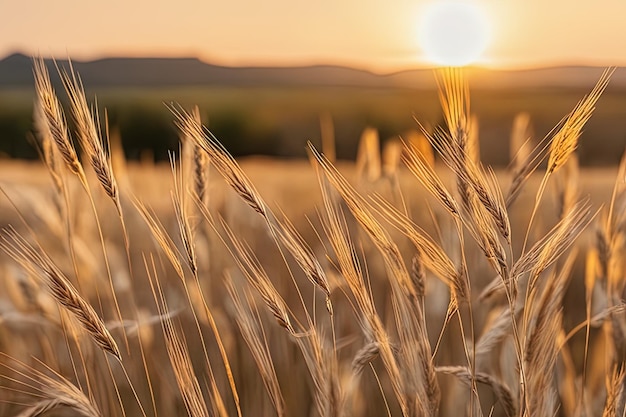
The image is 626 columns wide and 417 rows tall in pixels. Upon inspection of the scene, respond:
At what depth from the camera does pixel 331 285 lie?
854 mm

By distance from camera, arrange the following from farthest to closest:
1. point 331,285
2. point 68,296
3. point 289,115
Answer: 1. point 289,115
2. point 331,285
3. point 68,296

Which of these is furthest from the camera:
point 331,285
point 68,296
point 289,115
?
point 289,115

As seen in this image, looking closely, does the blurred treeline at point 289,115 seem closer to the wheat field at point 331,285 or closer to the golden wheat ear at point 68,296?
the wheat field at point 331,285

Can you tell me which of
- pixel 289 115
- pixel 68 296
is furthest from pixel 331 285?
pixel 289 115

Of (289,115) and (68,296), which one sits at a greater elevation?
(68,296)

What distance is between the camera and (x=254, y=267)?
1.86 feet

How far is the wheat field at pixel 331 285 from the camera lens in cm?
54

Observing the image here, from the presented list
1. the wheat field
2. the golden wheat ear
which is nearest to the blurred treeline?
the wheat field

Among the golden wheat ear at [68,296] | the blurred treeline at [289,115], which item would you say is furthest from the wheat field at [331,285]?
the blurred treeline at [289,115]

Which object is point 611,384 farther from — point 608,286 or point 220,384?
point 220,384

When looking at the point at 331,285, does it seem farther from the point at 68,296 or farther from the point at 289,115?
the point at 289,115

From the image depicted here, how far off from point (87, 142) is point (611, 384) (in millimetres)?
480

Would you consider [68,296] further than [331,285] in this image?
No

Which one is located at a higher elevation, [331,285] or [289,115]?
[331,285]
